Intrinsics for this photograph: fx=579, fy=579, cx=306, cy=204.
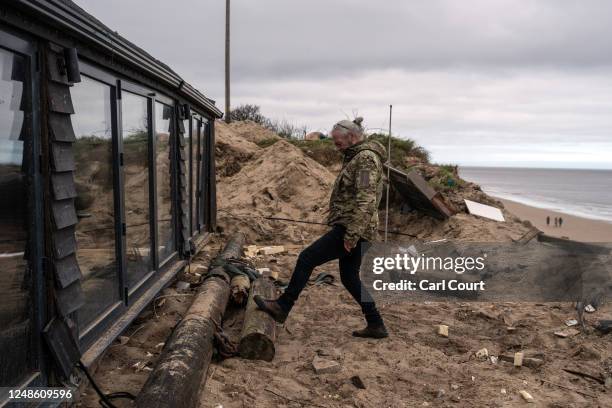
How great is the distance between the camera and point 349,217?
16.7 ft

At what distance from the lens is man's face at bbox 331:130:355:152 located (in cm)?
523

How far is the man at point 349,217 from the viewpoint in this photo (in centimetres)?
504

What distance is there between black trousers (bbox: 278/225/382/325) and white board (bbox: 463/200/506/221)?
270 inches

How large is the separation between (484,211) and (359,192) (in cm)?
751

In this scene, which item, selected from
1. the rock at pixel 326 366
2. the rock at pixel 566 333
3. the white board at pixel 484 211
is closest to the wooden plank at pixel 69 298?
the rock at pixel 326 366

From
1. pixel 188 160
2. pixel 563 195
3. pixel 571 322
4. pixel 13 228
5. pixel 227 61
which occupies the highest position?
pixel 227 61

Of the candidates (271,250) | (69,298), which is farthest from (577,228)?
(69,298)

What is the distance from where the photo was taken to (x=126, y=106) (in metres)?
5.36

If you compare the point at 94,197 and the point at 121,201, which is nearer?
the point at 94,197

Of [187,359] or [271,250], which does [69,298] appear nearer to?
[187,359]

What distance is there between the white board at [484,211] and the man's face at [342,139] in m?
7.03

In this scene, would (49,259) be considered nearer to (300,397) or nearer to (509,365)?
(300,397)

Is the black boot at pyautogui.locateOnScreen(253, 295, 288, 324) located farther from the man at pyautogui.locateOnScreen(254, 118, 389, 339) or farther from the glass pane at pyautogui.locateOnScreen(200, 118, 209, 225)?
the glass pane at pyautogui.locateOnScreen(200, 118, 209, 225)

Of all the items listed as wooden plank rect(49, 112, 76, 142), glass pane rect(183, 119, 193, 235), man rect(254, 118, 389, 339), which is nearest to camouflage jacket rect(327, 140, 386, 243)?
man rect(254, 118, 389, 339)
